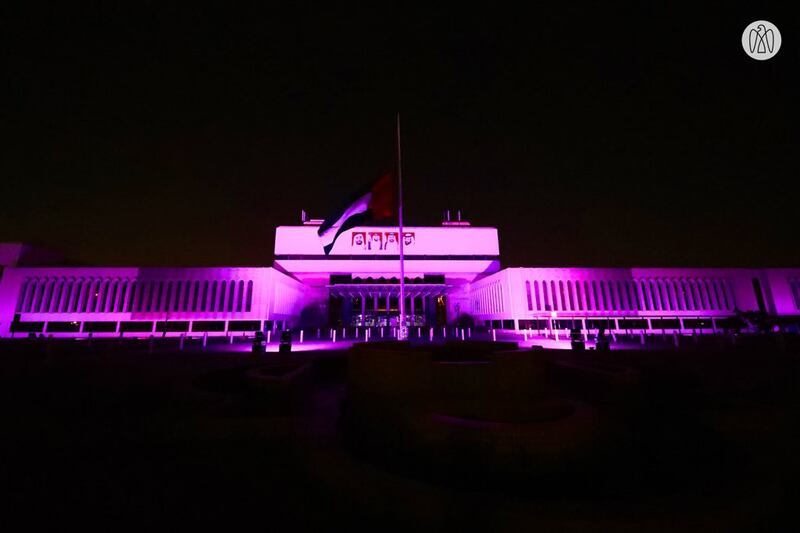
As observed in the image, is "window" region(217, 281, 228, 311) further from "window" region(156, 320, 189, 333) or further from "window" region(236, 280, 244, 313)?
"window" region(156, 320, 189, 333)

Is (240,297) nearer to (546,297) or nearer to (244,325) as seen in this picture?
(244,325)

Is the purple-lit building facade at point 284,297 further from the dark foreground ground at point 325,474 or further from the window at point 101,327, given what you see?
the dark foreground ground at point 325,474

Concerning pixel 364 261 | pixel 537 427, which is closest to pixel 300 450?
pixel 537 427

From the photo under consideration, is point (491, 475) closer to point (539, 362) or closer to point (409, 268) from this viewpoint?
point (539, 362)

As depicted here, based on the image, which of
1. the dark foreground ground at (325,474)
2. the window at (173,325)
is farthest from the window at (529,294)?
the window at (173,325)

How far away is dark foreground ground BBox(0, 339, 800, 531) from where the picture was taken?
11.2 feet

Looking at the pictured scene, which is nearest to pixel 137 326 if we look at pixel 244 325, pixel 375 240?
pixel 244 325

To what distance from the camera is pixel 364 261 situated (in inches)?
2083

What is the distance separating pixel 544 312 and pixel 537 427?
1498 inches

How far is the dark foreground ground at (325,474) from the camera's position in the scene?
134 inches

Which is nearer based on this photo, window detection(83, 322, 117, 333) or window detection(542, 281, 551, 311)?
window detection(83, 322, 117, 333)

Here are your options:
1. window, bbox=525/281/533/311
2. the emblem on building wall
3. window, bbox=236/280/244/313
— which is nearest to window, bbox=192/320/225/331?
window, bbox=236/280/244/313

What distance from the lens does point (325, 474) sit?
14.7 ft

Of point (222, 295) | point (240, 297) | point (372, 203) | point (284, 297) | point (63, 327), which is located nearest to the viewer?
point (372, 203)
